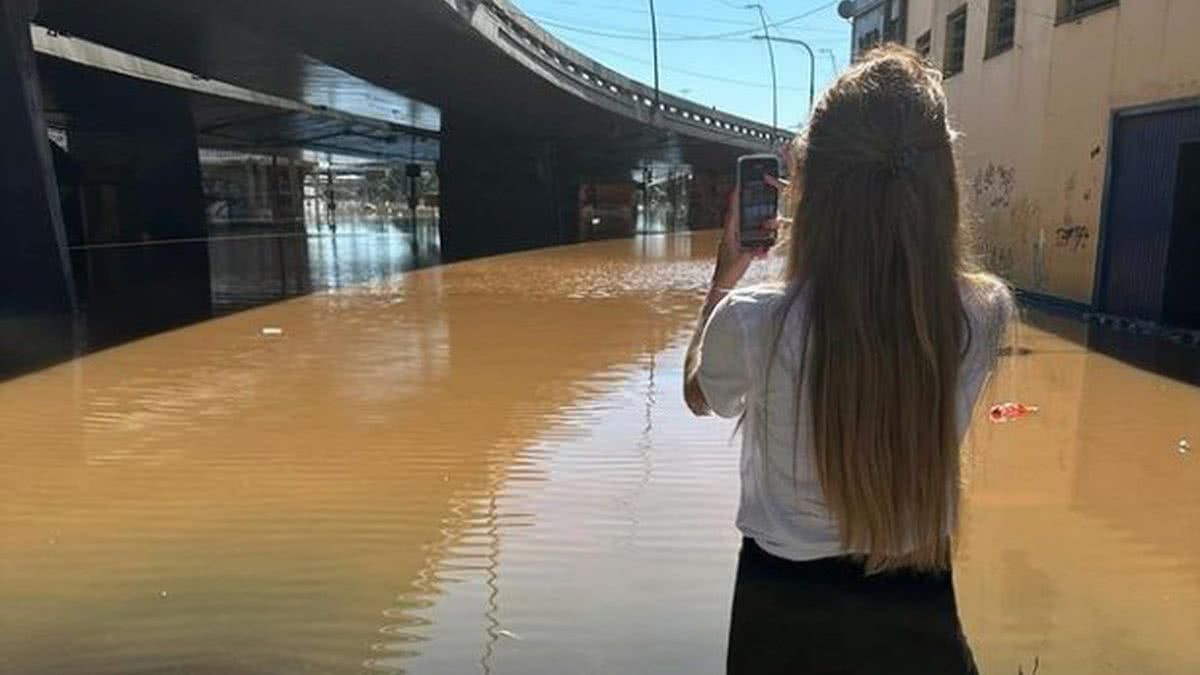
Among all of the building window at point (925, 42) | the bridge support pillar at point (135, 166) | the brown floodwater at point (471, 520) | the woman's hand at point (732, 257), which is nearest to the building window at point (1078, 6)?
the brown floodwater at point (471, 520)

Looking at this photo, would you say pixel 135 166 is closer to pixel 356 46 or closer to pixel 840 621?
pixel 356 46

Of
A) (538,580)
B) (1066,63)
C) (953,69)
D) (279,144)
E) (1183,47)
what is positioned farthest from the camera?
(279,144)

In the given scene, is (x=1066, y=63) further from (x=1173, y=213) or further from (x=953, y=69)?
(x=953, y=69)

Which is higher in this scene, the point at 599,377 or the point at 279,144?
the point at 279,144

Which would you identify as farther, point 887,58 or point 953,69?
point 953,69

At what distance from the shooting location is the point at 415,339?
36.2ft

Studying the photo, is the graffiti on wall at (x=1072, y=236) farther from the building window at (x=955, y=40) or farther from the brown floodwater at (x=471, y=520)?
the building window at (x=955, y=40)

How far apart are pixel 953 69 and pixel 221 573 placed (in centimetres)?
1824

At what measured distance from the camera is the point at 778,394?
5.33ft

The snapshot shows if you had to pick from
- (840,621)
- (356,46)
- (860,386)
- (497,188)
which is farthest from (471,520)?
(497,188)

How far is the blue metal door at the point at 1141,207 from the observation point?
36.9 feet

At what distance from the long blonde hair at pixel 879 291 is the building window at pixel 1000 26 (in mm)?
16014

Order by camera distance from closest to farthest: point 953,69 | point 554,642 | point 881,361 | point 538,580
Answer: point 881,361
point 554,642
point 538,580
point 953,69

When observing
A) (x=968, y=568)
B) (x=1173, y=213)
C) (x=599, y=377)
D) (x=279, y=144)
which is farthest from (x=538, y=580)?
(x=279, y=144)
